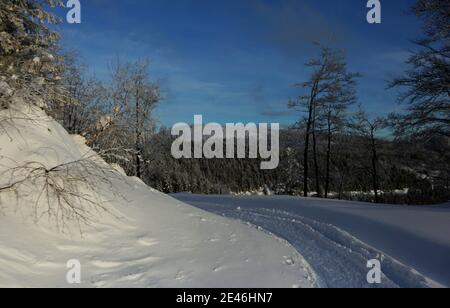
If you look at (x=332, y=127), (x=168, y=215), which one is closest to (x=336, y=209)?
(x=168, y=215)

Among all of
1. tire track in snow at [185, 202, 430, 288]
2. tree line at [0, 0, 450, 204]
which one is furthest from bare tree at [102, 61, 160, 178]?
tire track in snow at [185, 202, 430, 288]

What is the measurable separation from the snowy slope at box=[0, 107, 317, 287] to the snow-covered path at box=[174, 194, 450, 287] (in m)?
0.71

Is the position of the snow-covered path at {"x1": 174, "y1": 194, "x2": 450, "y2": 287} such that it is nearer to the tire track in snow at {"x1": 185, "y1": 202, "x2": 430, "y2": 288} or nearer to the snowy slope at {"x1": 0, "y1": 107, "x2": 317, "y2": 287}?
the tire track in snow at {"x1": 185, "y1": 202, "x2": 430, "y2": 288}

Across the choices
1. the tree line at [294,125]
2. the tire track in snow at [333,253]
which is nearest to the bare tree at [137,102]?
the tree line at [294,125]

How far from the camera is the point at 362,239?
966cm

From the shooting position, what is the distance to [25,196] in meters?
6.89

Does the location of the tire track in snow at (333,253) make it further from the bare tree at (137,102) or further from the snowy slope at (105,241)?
the bare tree at (137,102)

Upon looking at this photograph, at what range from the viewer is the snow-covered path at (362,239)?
278 inches

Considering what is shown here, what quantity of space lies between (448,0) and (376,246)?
12.0 meters

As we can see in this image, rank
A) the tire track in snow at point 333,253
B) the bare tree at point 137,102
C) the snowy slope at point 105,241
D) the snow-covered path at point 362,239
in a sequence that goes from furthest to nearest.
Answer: the bare tree at point 137,102 → the snow-covered path at point 362,239 → the tire track in snow at point 333,253 → the snowy slope at point 105,241

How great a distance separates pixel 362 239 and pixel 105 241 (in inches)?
243

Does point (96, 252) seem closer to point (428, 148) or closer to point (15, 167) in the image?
point (15, 167)

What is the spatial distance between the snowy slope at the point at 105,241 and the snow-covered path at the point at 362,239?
71cm

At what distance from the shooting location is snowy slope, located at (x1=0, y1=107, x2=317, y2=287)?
587 cm
